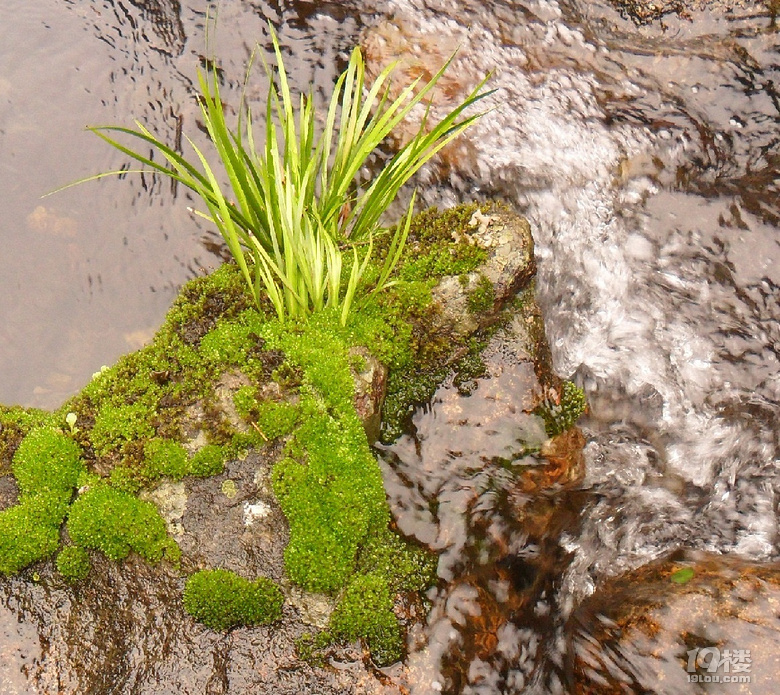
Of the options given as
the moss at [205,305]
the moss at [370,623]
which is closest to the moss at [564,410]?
the moss at [370,623]

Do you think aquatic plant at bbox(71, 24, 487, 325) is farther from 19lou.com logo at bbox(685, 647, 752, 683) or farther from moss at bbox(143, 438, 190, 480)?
19lou.com logo at bbox(685, 647, 752, 683)

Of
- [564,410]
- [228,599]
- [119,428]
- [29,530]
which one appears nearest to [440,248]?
[564,410]

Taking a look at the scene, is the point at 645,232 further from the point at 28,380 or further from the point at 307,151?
the point at 28,380

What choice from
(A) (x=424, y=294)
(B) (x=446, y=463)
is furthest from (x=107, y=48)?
(B) (x=446, y=463)

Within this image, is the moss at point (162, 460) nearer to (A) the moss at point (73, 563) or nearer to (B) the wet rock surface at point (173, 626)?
(B) the wet rock surface at point (173, 626)

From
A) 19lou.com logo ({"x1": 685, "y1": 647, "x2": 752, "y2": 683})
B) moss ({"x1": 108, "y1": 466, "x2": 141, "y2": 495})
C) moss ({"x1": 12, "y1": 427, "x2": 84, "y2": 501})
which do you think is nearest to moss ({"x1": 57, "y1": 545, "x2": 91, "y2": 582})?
moss ({"x1": 12, "y1": 427, "x2": 84, "y2": 501})

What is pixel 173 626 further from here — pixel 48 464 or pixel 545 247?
pixel 545 247
